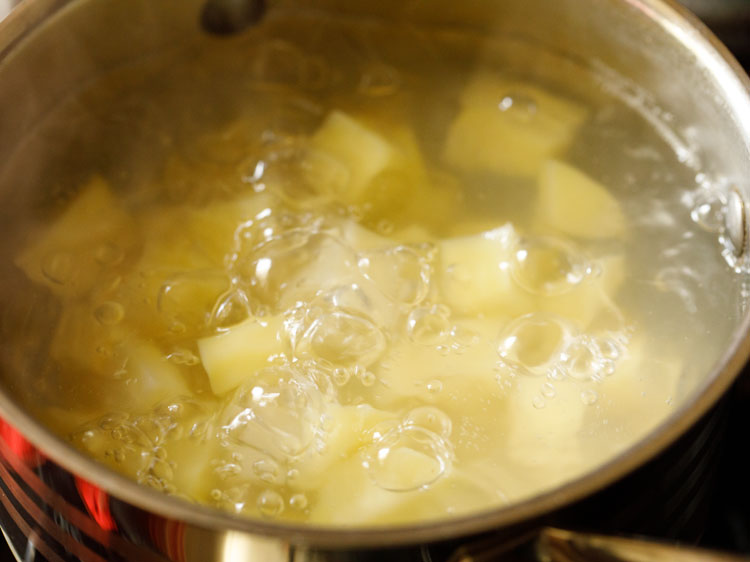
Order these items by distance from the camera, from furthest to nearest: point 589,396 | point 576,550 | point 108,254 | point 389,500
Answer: point 108,254
point 589,396
point 389,500
point 576,550

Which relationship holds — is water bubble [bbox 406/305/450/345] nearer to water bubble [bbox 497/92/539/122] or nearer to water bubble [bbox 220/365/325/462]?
water bubble [bbox 220/365/325/462]

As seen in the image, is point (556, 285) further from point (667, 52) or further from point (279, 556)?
point (279, 556)

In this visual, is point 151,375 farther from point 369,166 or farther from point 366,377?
point 369,166

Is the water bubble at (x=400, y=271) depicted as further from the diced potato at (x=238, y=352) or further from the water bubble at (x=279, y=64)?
the water bubble at (x=279, y=64)

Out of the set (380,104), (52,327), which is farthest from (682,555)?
(380,104)

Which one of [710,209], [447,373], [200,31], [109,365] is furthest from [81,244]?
[710,209]

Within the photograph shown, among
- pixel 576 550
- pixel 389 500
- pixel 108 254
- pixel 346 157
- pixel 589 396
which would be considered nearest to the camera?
pixel 576 550
